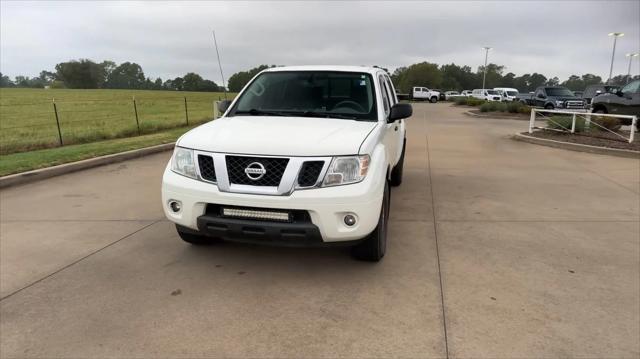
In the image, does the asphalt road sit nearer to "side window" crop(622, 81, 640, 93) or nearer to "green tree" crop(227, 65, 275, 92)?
"green tree" crop(227, 65, 275, 92)

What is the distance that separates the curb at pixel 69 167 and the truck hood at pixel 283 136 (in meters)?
4.72

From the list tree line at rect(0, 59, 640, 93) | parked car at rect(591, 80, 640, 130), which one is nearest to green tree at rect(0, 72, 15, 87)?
tree line at rect(0, 59, 640, 93)

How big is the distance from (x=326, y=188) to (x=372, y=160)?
510 mm

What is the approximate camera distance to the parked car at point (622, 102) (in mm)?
14609

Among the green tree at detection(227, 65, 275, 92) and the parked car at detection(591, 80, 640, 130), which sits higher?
the green tree at detection(227, 65, 275, 92)

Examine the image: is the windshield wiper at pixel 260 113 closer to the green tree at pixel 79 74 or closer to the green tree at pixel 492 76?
the green tree at pixel 79 74

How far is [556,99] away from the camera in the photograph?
26.1m

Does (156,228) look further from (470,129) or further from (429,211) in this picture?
(470,129)

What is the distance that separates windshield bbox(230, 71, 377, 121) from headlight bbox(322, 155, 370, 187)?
1.06 meters

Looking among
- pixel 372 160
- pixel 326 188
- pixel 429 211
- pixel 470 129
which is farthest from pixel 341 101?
pixel 470 129

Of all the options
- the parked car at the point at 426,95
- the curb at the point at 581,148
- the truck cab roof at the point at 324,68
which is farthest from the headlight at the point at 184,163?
the parked car at the point at 426,95

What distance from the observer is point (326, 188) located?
3398mm

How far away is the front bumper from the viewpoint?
335 centimetres

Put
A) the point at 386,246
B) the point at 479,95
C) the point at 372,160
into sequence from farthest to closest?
the point at 479,95 → the point at 386,246 → the point at 372,160
